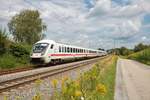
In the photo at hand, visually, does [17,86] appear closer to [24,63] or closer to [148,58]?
[24,63]

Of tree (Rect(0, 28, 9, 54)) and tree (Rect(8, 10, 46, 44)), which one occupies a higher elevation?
tree (Rect(8, 10, 46, 44))

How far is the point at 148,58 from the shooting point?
2488 inches

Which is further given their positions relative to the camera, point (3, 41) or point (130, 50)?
point (130, 50)

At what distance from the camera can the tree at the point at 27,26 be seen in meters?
73.1

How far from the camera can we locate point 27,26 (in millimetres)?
75250

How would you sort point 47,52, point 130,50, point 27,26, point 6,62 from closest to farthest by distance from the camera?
point 6,62 < point 47,52 < point 27,26 < point 130,50

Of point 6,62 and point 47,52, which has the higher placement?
point 47,52

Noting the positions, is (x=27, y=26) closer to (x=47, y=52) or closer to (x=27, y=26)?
(x=27, y=26)

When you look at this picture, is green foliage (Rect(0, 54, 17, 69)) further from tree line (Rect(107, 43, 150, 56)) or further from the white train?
tree line (Rect(107, 43, 150, 56))

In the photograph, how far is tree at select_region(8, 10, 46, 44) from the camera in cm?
7312

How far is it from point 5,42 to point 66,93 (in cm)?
2484

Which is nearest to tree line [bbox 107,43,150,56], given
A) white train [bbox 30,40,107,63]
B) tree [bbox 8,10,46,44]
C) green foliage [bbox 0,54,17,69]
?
tree [bbox 8,10,46,44]

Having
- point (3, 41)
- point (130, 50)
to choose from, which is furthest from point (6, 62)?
point (130, 50)

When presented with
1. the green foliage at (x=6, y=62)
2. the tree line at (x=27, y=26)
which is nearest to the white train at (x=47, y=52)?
the green foliage at (x=6, y=62)
